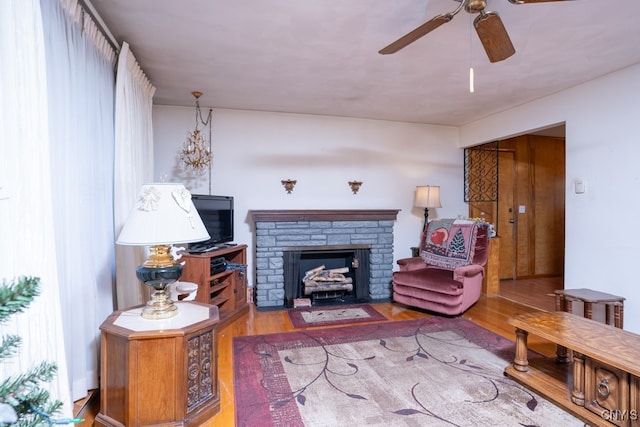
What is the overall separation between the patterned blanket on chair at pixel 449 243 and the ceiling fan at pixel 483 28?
237cm

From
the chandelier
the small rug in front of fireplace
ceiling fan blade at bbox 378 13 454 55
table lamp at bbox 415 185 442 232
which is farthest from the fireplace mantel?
ceiling fan blade at bbox 378 13 454 55

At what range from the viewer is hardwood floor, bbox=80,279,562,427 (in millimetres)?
2018

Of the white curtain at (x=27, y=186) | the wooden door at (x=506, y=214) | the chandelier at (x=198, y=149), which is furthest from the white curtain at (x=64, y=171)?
the wooden door at (x=506, y=214)

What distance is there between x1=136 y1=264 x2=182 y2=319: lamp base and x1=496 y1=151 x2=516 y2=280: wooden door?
497 cm

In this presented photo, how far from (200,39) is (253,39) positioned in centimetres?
40

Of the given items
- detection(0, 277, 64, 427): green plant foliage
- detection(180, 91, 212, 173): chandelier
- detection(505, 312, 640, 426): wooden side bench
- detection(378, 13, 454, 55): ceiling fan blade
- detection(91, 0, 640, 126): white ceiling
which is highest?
detection(91, 0, 640, 126): white ceiling

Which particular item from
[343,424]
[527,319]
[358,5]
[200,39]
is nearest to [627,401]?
[527,319]

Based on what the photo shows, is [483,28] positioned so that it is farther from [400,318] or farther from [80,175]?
[400,318]

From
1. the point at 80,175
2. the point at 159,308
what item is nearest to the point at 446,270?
the point at 159,308

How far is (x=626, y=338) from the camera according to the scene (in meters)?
1.93

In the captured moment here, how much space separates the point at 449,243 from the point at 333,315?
1678 mm

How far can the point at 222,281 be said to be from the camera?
139 inches

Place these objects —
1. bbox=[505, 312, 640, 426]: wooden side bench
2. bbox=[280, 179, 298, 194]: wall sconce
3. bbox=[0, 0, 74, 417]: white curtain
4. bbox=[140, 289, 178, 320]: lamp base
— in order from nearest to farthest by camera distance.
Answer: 1. bbox=[0, 0, 74, 417]: white curtain
2. bbox=[505, 312, 640, 426]: wooden side bench
3. bbox=[140, 289, 178, 320]: lamp base
4. bbox=[280, 179, 298, 194]: wall sconce

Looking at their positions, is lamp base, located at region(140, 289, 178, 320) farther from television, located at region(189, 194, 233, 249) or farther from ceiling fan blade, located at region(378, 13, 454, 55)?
ceiling fan blade, located at region(378, 13, 454, 55)
